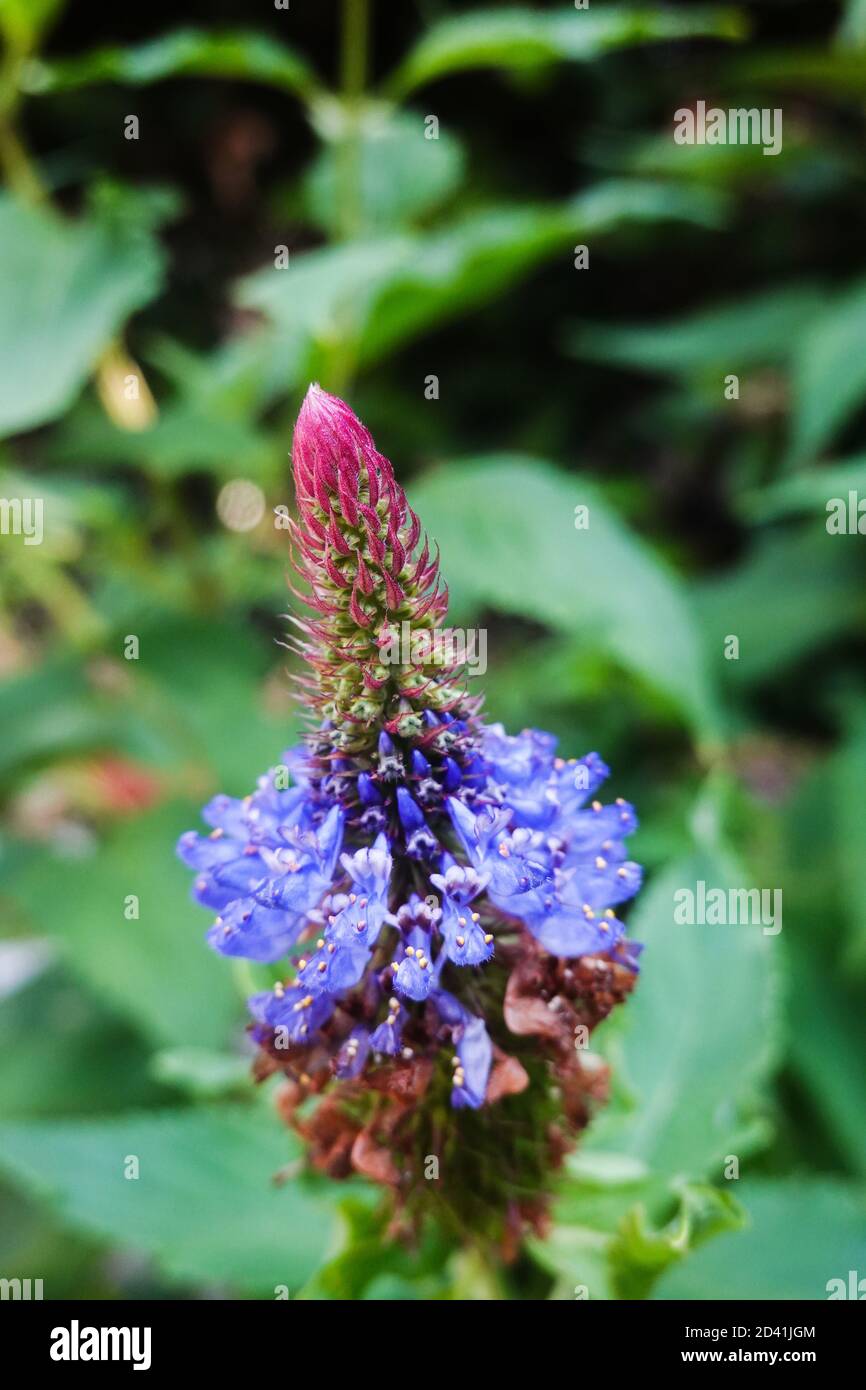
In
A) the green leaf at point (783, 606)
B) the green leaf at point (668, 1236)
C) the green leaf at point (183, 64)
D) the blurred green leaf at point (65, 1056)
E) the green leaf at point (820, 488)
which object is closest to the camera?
the green leaf at point (668, 1236)

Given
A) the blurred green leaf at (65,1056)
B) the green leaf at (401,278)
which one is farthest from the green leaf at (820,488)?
the blurred green leaf at (65,1056)

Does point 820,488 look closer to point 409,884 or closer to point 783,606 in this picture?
point 783,606

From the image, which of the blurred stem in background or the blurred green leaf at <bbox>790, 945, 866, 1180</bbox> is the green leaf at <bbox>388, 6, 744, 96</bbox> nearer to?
the blurred stem in background

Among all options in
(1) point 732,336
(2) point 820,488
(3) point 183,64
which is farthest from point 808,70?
(3) point 183,64

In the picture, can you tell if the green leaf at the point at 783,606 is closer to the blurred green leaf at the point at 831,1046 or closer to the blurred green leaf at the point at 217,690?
the blurred green leaf at the point at 831,1046
